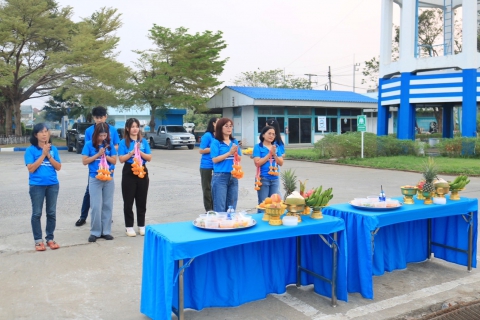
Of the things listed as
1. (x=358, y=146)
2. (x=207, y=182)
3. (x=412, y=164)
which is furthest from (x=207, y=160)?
(x=358, y=146)

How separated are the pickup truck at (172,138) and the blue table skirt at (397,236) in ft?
83.6

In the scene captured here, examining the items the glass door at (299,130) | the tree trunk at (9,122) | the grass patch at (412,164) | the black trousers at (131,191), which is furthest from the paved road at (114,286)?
the tree trunk at (9,122)

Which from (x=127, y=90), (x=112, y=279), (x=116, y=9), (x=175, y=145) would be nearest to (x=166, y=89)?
(x=127, y=90)

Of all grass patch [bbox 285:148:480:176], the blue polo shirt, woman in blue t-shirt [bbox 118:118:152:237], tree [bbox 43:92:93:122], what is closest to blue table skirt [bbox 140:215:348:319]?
woman in blue t-shirt [bbox 118:118:152:237]

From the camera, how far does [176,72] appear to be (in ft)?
110

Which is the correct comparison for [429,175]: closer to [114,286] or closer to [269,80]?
[114,286]

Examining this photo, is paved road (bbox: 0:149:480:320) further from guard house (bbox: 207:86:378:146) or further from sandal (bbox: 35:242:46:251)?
guard house (bbox: 207:86:378:146)

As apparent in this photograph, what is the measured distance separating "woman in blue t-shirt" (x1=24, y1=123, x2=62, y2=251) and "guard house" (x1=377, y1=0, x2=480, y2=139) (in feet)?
65.1

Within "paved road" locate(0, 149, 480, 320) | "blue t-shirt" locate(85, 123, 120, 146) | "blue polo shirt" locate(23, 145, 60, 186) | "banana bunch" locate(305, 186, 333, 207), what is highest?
"blue t-shirt" locate(85, 123, 120, 146)

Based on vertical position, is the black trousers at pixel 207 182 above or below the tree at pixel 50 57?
below

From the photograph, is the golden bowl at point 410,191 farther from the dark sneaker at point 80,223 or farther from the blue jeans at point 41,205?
the dark sneaker at point 80,223

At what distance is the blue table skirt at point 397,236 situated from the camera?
4.41 meters

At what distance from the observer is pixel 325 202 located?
14.0 ft

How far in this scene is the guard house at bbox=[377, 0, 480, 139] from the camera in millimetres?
20906
